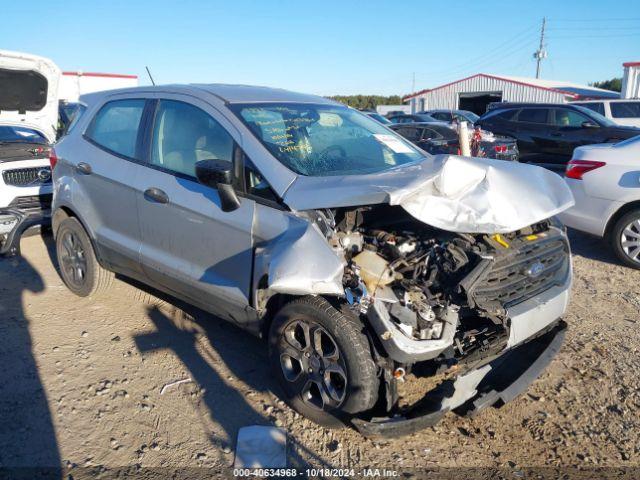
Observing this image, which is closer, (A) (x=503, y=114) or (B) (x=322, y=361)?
(B) (x=322, y=361)

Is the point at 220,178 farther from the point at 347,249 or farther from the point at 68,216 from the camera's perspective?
the point at 68,216

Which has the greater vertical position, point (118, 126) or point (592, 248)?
point (118, 126)

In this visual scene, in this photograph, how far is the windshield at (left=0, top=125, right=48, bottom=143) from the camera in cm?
643

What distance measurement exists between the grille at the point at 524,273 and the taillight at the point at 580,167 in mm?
2603

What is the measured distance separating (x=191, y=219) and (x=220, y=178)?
1.92 ft

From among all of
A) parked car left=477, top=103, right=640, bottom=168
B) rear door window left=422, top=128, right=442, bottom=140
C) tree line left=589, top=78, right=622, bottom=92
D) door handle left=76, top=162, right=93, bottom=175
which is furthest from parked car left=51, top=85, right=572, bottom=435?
tree line left=589, top=78, right=622, bottom=92

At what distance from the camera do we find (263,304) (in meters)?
3.10

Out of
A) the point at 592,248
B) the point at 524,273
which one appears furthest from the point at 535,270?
the point at 592,248

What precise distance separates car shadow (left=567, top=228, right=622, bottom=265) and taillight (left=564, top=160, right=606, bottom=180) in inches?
38.1

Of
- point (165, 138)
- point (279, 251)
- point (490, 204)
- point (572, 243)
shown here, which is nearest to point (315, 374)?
point (279, 251)

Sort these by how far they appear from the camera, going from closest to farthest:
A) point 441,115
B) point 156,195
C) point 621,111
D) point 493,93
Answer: point 156,195, point 621,111, point 441,115, point 493,93

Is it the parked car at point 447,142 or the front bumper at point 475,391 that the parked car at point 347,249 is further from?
the parked car at point 447,142

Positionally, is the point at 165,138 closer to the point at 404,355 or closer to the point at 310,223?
the point at 310,223

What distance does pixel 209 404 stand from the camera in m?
3.21
